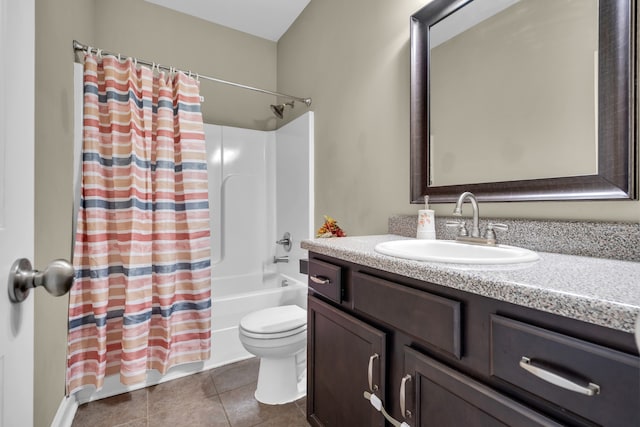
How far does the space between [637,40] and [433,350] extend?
101cm

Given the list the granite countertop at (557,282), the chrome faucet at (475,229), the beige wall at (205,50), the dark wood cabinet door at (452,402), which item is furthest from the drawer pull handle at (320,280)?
the beige wall at (205,50)

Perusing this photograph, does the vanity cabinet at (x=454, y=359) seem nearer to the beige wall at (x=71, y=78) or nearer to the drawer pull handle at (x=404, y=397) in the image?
the drawer pull handle at (x=404, y=397)

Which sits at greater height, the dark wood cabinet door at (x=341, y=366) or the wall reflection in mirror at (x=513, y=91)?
the wall reflection in mirror at (x=513, y=91)

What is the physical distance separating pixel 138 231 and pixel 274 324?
36.4 inches

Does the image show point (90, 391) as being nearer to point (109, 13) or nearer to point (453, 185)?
point (453, 185)

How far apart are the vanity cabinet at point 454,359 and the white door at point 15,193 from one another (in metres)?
0.79

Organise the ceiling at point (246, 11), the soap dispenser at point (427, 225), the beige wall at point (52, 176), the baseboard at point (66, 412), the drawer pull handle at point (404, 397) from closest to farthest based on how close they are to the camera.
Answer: the drawer pull handle at point (404, 397)
the beige wall at point (52, 176)
the soap dispenser at point (427, 225)
the baseboard at point (66, 412)
the ceiling at point (246, 11)

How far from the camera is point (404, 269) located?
81 centimetres

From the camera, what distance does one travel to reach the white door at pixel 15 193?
472 millimetres

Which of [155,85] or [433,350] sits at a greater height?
[155,85]

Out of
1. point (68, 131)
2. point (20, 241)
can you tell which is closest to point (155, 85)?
point (68, 131)

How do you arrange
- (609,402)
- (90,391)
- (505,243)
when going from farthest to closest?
(90,391) → (505,243) → (609,402)

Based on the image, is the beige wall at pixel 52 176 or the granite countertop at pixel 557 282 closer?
the granite countertop at pixel 557 282

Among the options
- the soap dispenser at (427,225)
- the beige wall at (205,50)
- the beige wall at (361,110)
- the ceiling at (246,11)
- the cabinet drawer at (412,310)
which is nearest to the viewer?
the cabinet drawer at (412,310)
